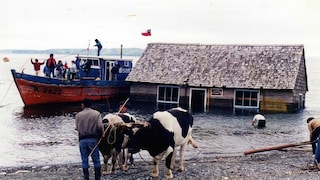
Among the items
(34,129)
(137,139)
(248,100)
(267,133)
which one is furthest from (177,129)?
(248,100)

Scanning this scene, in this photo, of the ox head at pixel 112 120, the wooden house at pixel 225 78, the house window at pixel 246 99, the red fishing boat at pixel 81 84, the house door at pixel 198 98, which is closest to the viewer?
the ox head at pixel 112 120

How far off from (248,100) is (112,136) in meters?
30.1

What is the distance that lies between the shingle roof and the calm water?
11.2ft

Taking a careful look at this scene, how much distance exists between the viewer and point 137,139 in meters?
13.8

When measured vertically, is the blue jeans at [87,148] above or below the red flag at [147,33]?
below

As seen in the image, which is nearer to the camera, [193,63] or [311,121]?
[311,121]

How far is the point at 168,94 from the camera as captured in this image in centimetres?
4538

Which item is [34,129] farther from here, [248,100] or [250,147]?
[248,100]

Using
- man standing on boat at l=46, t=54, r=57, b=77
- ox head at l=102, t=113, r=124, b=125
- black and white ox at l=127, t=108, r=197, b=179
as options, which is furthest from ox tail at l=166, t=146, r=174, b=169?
man standing on boat at l=46, t=54, r=57, b=77

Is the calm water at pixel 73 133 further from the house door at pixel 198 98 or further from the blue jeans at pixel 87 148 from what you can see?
the blue jeans at pixel 87 148

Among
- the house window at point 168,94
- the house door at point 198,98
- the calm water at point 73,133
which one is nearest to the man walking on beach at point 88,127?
the calm water at point 73,133

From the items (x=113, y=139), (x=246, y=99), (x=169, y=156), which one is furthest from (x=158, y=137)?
(x=246, y=99)

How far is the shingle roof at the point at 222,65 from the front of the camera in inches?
1677

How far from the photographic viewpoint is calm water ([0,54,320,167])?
2302 cm
